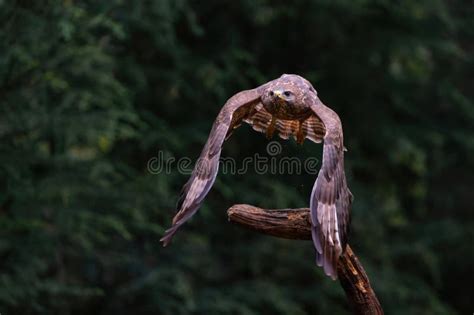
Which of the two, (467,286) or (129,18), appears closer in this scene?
(129,18)

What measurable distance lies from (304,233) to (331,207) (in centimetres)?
36

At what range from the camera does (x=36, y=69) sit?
21.7ft

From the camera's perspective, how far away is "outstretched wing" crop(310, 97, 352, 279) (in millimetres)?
4055

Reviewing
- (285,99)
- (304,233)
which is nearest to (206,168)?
(304,233)

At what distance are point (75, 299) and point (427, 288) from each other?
3.71 m

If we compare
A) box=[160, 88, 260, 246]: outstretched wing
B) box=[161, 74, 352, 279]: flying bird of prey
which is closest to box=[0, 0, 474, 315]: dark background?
box=[161, 74, 352, 279]: flying bird of prey

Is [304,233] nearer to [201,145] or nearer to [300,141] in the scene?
[300,141]

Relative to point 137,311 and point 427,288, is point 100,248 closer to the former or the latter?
point 137,311

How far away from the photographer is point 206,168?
177 inches

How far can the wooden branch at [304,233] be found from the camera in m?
4.58

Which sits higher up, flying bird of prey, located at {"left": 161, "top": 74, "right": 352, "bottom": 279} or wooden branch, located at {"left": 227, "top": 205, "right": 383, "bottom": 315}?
flying bird of prey, located at {"left": 161, "top": 74, "right": 352, "bottom": 279}

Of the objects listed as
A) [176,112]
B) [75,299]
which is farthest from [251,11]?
[75,299]

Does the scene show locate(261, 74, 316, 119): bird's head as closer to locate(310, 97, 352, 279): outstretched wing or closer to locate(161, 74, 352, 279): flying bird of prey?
locate(161, 74, 352, 279): flying bird of prey

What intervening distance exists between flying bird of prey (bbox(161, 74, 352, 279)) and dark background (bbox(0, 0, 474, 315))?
1818 millimetres
